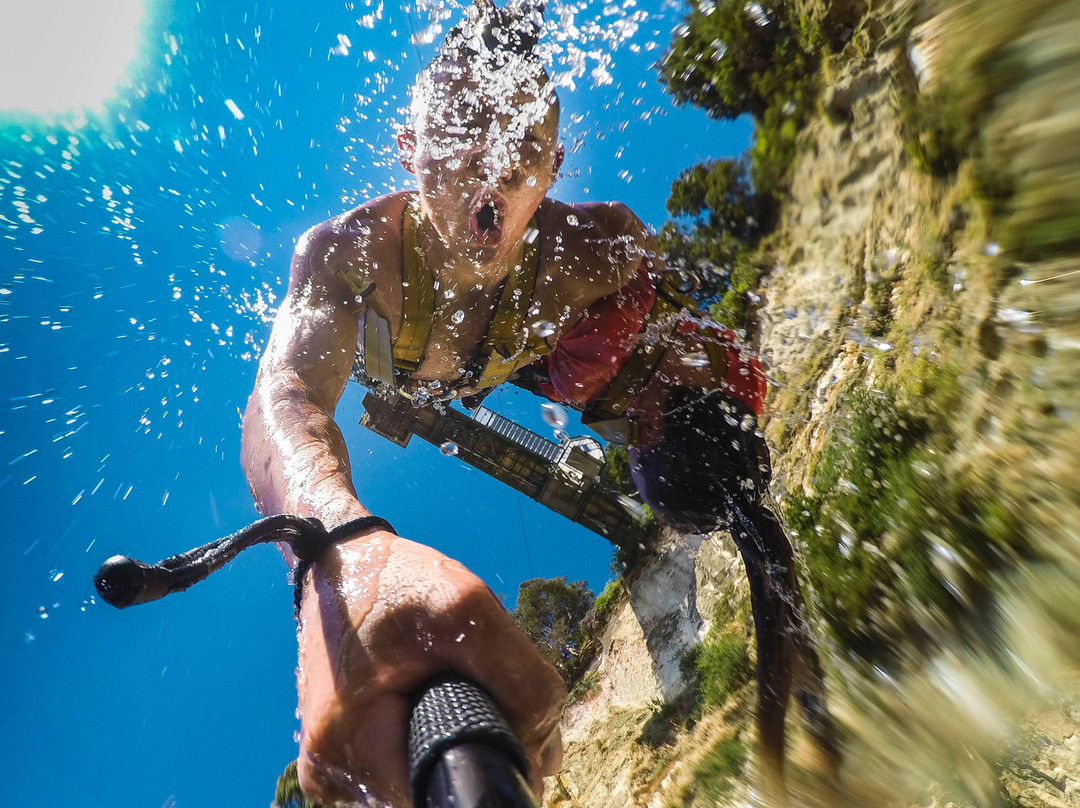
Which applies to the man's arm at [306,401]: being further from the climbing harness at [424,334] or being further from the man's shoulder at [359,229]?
the climbing harness at [424,334]

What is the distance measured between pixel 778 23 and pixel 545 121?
1787mm

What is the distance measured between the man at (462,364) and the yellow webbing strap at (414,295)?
0.01 metres

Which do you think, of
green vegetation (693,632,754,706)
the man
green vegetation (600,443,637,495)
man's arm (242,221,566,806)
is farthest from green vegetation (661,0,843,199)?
green vegetation (600,443,637,495)

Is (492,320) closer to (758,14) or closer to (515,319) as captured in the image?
(515,319)

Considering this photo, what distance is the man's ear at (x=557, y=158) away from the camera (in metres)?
3.18

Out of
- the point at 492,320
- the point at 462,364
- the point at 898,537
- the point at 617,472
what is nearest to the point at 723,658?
the point at 898,537

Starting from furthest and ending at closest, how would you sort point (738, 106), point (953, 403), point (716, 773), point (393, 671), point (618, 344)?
point (618, 344), point (738, 106), point (716, 773), point (953, 403), point (393, 671)

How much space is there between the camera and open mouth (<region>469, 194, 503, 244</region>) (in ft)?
9.99

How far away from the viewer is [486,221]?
3131 mm

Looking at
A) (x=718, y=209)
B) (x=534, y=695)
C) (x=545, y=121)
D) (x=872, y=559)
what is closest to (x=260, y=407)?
(x=534, y=695)

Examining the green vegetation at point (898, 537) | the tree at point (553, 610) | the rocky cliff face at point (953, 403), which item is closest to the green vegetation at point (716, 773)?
the rocky cliff face at point (953, 403)

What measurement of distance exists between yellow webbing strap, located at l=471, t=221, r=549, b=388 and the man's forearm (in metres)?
1.58

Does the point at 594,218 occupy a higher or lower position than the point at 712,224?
lower

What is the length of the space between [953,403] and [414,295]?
2.79 meters
